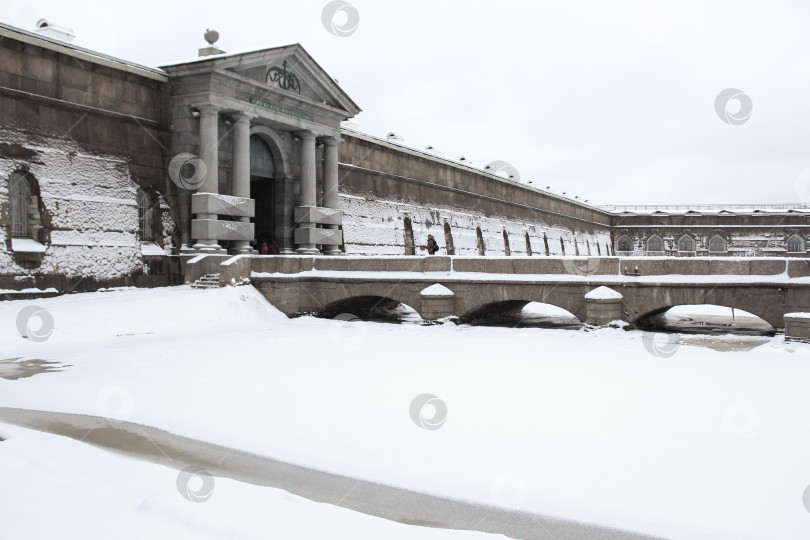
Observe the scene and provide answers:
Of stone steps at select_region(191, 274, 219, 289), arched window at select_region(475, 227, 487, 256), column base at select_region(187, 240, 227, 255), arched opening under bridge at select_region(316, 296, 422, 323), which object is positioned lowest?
arched opening under bridge at select_region(316, 296, 422, 323)

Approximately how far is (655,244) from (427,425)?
Result: 6485cm

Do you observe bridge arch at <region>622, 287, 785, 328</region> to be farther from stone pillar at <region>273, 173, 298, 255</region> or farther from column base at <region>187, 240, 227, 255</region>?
stone pillar at <region>273, 173, 298, 255</region>

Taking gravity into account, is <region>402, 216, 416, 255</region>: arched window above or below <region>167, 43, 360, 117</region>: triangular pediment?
below

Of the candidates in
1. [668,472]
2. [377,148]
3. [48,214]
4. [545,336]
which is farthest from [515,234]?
[668,472]

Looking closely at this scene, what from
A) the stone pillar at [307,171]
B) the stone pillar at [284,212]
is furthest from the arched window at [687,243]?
the stone pillar at [284,212]

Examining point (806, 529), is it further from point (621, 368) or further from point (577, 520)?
point (621, 368)

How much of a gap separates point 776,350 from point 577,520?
10870 mm

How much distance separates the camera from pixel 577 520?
5973mm

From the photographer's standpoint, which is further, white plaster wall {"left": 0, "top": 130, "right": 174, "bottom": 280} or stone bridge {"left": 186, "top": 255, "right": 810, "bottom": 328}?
white plaster wall {"left": 0, "top": 130, "right": 174, "bottom": 280}

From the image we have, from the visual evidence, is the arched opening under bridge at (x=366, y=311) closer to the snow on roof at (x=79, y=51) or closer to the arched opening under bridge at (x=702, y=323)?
the arched opening under bridge at (x=702, y=323)

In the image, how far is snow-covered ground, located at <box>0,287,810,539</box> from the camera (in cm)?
600

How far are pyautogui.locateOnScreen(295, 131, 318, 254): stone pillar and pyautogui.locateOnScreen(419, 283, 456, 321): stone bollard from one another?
289 inches

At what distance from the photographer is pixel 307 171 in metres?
26.2

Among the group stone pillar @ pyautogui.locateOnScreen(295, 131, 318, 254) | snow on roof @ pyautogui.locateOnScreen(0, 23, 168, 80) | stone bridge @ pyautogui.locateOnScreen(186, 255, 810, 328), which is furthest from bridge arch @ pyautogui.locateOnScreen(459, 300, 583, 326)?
snow on roof @ pyautogui.locateOnScreen(0, 23, 168, 80)
